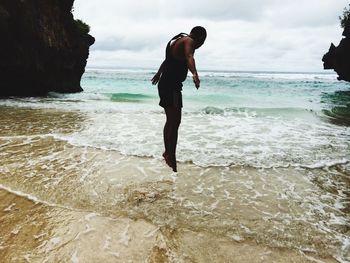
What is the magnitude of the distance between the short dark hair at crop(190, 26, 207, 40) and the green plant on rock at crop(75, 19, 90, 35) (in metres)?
18.7

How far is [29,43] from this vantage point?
1514 centimetres

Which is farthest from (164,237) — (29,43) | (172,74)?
(29,43)

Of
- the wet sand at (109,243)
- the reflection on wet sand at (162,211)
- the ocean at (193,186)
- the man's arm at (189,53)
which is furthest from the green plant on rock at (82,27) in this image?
the wet sand at (109,243)

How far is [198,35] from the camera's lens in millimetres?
4035

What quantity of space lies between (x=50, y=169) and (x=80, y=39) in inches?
677

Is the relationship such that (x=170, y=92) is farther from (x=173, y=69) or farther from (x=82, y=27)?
(x=82, y=27)

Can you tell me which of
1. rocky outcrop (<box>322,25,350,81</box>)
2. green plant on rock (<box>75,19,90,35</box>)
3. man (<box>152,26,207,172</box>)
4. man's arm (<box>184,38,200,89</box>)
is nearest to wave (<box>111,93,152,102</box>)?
green plant on rock (<box>75,19,90,35</box>)

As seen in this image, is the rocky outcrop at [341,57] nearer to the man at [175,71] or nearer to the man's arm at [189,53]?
the man at [175,71]

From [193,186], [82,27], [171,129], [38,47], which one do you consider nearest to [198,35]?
[171,129]

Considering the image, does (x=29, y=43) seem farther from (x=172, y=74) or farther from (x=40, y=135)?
(x=172, y=74)

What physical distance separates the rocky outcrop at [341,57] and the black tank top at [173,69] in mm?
32520

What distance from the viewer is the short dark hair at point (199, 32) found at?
4012mm

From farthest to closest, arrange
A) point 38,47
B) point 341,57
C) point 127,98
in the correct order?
1. point 341,57
2. point 127,98
3. point 38,47

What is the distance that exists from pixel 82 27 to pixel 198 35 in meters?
20.1
